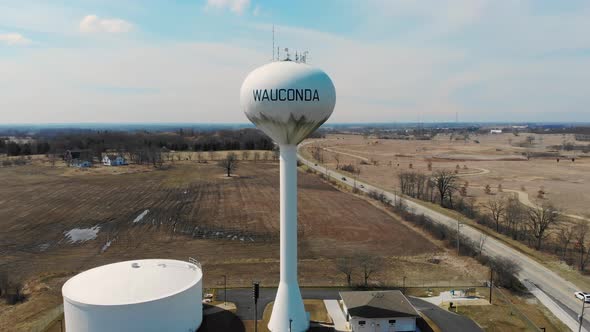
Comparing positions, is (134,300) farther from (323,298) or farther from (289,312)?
(323,298)

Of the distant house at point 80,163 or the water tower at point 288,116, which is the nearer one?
the water tower at point 288,116

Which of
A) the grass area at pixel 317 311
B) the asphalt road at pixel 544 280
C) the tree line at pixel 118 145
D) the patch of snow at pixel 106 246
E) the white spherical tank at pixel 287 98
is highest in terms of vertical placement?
the white spherical tank at pixel 287 98

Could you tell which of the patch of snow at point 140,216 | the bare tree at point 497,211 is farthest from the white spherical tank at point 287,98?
the bare tree at point 497,211

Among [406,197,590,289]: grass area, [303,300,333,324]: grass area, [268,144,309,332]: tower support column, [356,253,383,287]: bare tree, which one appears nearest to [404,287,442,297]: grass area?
[356,253,383,287]: bare tree

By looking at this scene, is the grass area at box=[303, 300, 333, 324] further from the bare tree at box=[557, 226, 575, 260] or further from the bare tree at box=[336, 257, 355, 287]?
the bare tree at box=[557, 226, 575, 260]

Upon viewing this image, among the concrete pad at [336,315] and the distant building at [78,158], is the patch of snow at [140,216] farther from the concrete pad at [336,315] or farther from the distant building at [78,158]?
the distant building at [78,158]

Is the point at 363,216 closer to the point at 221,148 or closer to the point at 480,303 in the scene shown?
the point at 480,303

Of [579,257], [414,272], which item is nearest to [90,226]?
[414,272]
